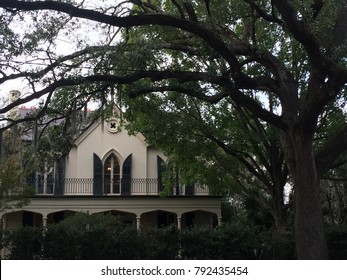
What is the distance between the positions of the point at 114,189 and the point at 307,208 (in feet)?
62.1

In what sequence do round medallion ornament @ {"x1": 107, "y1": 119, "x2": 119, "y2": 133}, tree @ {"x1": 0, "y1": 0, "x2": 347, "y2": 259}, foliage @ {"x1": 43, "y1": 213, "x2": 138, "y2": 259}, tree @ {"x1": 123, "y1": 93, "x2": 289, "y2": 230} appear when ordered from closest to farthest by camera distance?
tree @ {"x1": 0, "y1": 0, "x2": 347, "y2": 259} < foliage @ {"x1": 43, "y1": 213, "x2": 138, "y2": 259} < tree @ {"x1": 123, "y1": 93, "x2": 289, "y2": 230} < round medallion ornament @ {"x1": 107, "y1": 119, "x2": 119, "y2": 133}

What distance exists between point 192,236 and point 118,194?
50.1 ft

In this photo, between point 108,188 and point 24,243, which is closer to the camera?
point 24,243

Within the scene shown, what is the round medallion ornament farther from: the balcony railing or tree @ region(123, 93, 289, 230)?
tree @ region(123, 93, 289, 230)

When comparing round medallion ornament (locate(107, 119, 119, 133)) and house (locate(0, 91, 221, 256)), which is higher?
round medallion ornament (locate(107, 119, 119, 133))

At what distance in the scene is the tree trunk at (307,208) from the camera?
11.2 metres

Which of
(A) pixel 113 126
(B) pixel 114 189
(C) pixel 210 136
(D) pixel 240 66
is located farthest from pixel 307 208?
(A) pixel 113 126

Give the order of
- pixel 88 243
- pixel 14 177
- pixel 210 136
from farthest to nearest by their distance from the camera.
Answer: pixel 14 177 → pixel 210 136 → pixel 88 243

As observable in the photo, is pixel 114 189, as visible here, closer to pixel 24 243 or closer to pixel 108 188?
pixel 108 188

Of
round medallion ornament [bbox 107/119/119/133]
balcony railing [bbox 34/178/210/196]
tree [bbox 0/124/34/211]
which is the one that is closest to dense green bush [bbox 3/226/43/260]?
tree [bbox 0/124/34/211]

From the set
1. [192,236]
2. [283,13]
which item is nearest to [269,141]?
[192,236]

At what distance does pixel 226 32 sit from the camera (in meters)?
13.9

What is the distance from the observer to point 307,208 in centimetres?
1133

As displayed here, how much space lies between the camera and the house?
91.4 feet
